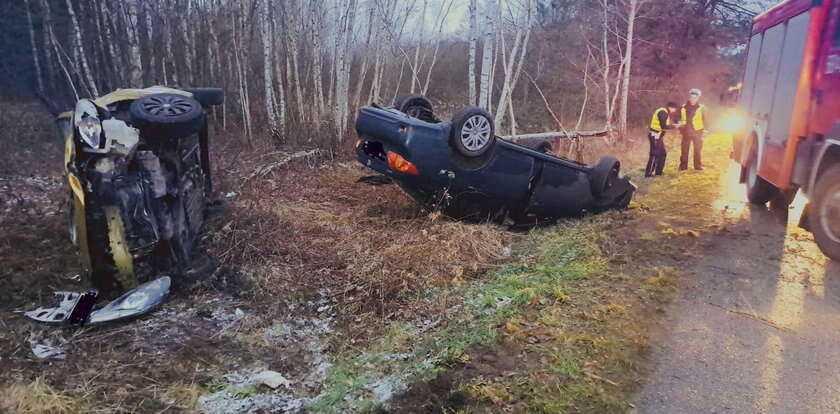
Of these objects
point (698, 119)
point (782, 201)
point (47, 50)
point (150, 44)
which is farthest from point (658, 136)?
point (47, 50)

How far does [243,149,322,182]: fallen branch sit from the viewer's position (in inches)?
324

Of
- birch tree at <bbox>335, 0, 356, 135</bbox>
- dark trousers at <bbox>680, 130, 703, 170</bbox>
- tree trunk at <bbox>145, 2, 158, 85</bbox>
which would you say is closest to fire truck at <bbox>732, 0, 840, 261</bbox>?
dark trousers at <bbox>680, 130, 703, 170</bbox>

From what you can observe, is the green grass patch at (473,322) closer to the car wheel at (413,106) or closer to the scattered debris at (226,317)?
the scattered debris at (226,317)

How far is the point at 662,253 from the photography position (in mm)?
4766

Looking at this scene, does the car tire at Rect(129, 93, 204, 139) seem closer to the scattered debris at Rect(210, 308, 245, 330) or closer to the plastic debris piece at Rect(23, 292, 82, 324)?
the plastic debris piece at Rect(23, 292, 82, 324)

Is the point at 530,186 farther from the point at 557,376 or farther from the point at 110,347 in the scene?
the point at 110,347

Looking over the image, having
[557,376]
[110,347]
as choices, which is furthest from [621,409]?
[110,347]

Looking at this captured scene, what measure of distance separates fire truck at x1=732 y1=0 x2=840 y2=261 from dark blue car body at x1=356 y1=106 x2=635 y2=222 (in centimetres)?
179

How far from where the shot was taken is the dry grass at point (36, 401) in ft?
7.89

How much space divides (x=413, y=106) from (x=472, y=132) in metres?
1.20

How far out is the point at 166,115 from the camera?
3.87 metres

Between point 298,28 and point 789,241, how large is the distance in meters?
14.0

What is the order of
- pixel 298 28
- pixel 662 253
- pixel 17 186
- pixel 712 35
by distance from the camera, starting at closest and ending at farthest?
pixel 662 253
pixel 17 186
pixel 298 28
pixel 712 35

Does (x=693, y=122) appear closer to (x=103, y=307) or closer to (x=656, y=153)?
(x=656, y=153)
